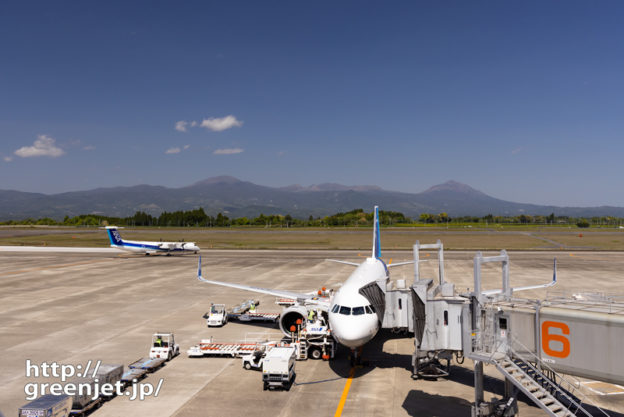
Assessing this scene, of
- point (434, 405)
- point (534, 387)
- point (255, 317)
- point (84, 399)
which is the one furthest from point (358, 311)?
point (255, 317)

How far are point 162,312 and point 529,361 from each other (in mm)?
28543

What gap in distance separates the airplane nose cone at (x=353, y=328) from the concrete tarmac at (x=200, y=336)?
2.19m

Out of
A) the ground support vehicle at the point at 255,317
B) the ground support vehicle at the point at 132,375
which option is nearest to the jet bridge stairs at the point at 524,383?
the ground support vehicle at the point at 132,375

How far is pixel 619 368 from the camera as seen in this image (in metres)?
12.5

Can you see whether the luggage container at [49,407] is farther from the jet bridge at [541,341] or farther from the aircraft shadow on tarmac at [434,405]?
the jet bridge at [541,341]

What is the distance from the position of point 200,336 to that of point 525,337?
20730mm

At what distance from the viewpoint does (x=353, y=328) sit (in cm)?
1955

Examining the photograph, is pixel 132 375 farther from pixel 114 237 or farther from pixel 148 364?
pixel 114 237

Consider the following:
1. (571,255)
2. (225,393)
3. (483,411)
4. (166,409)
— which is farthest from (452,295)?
(571,255)

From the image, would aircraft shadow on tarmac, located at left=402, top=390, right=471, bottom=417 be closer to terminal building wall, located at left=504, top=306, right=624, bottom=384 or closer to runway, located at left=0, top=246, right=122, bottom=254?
terminal building wall, located at left=504, top=306, right=624, bottom=384

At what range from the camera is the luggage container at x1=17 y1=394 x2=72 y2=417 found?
577 inches

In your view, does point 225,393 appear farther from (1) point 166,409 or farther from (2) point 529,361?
(2) point 529,361

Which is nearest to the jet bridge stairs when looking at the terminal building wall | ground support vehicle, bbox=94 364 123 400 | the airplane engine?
the terminal building wall

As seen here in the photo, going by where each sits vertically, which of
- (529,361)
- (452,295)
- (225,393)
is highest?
(452,295)
